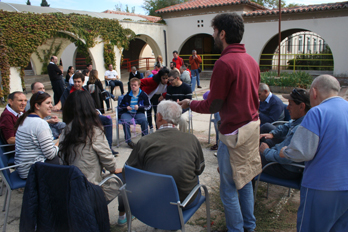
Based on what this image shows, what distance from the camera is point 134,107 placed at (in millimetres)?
5180

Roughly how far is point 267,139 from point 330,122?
1.51m

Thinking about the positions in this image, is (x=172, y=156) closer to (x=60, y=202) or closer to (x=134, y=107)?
(x=60, y=202)

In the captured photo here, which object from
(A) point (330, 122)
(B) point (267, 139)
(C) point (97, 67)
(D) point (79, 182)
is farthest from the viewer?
(C) point (97, 67)

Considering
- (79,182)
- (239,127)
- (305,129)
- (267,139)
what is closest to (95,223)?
(79,182)

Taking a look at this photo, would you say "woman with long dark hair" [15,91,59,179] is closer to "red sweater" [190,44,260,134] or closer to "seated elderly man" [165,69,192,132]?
"red sweater" [190,44,260,134]

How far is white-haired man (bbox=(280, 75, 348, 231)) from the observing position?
171 centimetres

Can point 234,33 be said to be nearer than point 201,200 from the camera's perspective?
Yes

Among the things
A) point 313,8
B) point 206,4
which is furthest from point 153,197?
point 206,4

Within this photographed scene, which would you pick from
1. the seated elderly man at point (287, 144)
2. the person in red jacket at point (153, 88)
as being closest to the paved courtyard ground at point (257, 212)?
the seated elderly man at point (287, 144)

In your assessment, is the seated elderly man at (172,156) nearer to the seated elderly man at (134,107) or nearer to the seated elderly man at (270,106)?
the seated elderly man at (270,106)

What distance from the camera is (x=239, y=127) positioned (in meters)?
2.06

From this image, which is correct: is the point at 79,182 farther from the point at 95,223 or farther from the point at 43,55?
the point at 43,55

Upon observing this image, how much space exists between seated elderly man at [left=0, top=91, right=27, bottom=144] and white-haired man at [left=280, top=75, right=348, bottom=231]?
10.2 feet

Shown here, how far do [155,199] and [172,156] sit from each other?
0.33 meters
